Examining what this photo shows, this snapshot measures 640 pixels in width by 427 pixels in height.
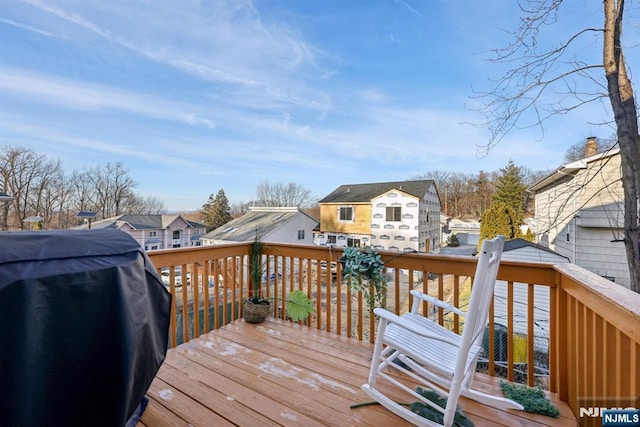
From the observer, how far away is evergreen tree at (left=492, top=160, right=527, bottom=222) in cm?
Answer: 1307

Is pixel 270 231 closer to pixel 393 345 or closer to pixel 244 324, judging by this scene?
pixel 244 324

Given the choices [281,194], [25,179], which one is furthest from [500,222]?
[281,194]

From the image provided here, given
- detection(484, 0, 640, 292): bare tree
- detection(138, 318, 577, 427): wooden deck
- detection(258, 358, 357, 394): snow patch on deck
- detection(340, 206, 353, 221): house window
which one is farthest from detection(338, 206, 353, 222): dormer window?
detection(258, 358, 357, 394): snow patch on deck

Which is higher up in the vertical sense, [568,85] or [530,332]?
[568,85]

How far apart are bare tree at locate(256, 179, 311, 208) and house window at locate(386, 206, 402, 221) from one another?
9350mm

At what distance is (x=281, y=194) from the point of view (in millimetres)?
22438

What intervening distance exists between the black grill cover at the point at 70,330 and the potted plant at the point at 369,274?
1580 mm

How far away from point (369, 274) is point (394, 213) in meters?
11.4

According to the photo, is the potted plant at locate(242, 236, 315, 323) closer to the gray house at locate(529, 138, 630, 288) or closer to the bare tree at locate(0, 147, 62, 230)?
the gray house at locate(529, 138, 630, 288)

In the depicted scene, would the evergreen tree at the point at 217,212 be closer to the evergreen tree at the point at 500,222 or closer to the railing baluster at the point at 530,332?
the evergreen tree at the point at 500,222

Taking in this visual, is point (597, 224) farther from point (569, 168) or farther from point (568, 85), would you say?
point (568, 85)

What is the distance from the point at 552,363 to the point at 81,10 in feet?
24.1

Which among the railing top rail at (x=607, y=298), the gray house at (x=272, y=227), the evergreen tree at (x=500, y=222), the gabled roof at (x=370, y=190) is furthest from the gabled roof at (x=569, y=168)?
the gray house at (x=272, y=227)

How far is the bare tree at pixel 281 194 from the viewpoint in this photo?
72.2ft
